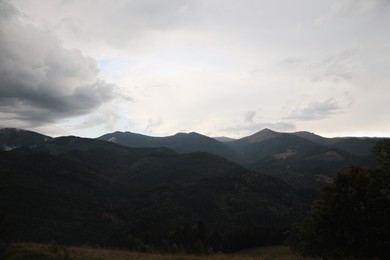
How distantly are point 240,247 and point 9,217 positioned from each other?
335 feet

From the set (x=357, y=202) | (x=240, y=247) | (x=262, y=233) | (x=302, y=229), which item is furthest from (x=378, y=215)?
(x=262, y=233)

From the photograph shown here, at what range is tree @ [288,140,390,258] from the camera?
2375cm

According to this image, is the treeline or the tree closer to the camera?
the tree

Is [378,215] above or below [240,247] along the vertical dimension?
above

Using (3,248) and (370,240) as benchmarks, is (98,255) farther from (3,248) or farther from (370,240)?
(370,240)

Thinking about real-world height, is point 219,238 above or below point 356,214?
below

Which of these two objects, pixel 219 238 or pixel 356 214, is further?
pixel 219 238

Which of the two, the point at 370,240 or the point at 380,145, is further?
the point at 370,240

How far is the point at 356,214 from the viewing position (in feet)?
81.9

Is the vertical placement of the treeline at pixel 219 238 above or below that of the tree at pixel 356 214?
below

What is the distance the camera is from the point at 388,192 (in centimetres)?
2136

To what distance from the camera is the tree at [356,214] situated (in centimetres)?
2375

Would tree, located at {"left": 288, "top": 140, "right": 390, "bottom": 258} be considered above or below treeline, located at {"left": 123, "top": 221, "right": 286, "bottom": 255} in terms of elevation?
above

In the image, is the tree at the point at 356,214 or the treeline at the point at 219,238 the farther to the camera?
the treeline at the point at 219,238
